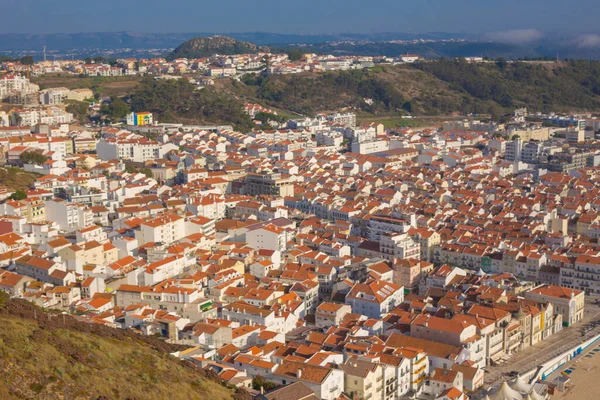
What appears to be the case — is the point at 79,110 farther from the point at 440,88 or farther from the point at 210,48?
the point at 210,48

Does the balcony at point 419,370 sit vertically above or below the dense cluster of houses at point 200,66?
below

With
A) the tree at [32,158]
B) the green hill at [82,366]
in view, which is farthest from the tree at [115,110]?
the green hill at [82,366]

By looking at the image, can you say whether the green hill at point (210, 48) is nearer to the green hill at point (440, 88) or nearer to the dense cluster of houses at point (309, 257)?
A: the green hill at point (440, 88)

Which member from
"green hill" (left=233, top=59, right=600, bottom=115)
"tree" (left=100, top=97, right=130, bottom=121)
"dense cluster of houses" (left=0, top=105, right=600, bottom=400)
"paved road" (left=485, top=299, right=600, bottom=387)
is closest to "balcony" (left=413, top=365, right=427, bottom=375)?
"dense cluster of houses" (left=0, top=105, right=600, bottom=400)

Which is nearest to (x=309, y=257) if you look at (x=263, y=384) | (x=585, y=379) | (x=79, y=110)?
(x=585, y=379)

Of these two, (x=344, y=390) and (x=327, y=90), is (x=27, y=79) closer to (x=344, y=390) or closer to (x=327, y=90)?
(x=327, y=90)

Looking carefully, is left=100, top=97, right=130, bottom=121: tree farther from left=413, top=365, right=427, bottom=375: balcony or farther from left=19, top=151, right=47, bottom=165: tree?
left=413, top=365, right=427, bottom=375: balcony

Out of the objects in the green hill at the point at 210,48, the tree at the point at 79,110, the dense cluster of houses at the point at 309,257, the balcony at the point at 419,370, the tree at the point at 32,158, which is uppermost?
the green hill at the point at 210,48
